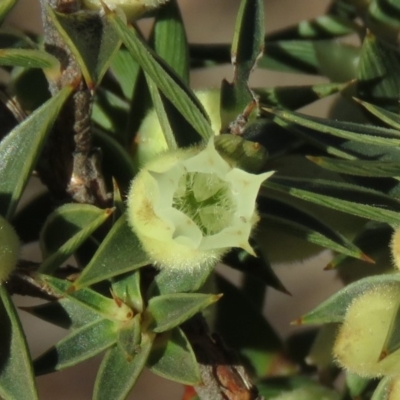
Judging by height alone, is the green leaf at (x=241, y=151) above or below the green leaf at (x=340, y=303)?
above

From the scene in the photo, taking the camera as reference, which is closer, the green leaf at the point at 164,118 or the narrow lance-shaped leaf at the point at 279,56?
the green leaf at the point at 164,118

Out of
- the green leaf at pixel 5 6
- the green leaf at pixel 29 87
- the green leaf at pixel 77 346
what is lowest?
the green leaf at pixel 77 346

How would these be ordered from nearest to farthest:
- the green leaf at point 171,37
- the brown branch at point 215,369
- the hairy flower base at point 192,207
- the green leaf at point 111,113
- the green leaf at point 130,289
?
the hairy flower base at point 192,207
the green leaf at point 130,289
the brown branch at point 215,369
the green leaf at point 171,37
the green leaf at point 111,113

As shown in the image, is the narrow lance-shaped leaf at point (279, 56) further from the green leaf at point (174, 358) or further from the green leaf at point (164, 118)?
the green leaf at point (174, 358)

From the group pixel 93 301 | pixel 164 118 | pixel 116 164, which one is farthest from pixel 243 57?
pixel 93 301

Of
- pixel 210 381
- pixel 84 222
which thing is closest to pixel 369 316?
pixel 210 381

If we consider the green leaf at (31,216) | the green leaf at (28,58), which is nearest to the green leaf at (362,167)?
the green leaf at (28,58)

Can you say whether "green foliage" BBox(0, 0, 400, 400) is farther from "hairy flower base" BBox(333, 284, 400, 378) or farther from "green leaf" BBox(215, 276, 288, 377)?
"green leaf" BBox(215, 276, 288, 377)
